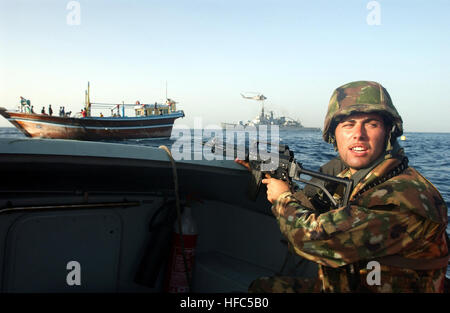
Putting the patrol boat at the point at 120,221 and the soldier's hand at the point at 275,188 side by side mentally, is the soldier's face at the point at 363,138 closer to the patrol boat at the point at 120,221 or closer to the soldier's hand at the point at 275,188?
the soldier's hand at the point at 275,188

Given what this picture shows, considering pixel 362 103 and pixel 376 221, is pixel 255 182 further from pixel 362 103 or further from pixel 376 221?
pixel 376 221

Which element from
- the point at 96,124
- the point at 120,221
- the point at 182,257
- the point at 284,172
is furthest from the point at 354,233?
the point at 96,124

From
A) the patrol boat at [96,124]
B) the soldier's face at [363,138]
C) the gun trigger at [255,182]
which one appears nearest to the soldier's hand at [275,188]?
the gun trigger at [255,182]

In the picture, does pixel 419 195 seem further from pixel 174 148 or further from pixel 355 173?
pixel 174 148

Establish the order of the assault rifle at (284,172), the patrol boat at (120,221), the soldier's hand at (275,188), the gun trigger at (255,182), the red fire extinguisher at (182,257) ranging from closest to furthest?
the assault rifle at (284,172), the soldier's hand at (275,188), the patrol boat at (120,221), the gun trigger at (255,182), the red fire extinguisher at (182,257)

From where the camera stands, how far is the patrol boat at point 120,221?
232 cm

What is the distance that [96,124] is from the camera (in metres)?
33.2

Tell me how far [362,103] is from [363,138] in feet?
0.71

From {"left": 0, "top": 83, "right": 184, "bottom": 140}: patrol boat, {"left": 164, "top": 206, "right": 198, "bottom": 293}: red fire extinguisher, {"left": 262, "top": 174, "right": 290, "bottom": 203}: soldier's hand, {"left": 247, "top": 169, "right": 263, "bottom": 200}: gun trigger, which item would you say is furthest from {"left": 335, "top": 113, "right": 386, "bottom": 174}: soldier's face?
{"left": 0, "top": 83, "right": 184, "bottom": 140}: patrol boat

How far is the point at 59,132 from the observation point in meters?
33.4

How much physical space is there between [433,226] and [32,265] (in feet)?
9.00

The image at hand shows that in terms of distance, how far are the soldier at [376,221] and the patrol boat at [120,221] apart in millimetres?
936

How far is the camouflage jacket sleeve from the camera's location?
156 centimetres
